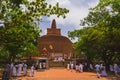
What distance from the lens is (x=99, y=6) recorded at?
3906cm

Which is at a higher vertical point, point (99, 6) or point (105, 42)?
point (99, 6)

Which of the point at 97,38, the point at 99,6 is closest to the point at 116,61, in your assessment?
the point at 97,38

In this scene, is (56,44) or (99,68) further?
(56,44)

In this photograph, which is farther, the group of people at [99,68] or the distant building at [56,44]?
the distant building at [56,44]

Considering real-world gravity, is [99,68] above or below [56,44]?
below

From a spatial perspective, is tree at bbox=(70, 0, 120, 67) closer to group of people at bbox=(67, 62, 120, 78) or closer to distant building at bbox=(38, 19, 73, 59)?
group of people at bbox=(67, 62, 120, 78)

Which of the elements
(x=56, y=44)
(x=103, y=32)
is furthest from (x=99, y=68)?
(x=56, y=44)

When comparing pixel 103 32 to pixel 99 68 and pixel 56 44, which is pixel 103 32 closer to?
pixel 99 68

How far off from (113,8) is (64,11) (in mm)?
15059

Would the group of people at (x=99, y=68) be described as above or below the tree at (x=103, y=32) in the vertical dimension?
below

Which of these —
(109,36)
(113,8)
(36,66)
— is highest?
(113,8)

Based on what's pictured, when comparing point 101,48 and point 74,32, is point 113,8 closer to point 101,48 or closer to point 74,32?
point 101,48

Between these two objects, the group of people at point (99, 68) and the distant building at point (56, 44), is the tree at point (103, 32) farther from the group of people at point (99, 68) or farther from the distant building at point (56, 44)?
the distant building at point (56, 44)

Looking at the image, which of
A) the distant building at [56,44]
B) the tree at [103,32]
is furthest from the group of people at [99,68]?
the distant building at [56,44]
